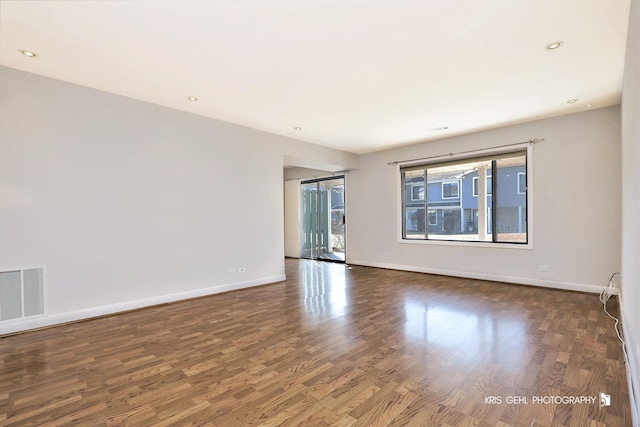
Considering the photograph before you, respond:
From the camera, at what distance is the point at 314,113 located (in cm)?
445

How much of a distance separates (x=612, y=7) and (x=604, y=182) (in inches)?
122

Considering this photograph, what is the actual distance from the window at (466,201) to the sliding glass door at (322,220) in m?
2.32

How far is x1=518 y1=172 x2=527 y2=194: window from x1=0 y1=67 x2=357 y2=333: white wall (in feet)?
14.7

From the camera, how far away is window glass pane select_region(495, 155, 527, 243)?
516 cm

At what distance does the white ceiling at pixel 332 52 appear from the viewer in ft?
7.34

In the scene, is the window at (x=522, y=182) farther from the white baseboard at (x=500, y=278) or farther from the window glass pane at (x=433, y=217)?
the window glass pane at (x=433, y=217)

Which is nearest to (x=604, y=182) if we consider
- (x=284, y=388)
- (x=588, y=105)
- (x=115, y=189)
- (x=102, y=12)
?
(x=588, y=105)

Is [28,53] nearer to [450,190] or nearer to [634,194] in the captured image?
[634,194]

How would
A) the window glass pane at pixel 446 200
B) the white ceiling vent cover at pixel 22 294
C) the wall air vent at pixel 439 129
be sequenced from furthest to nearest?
the window glass pane at pixel 446 200 < the wall air vent at pixel 439 129 < the white ceiling vent cover at pixel 22 294

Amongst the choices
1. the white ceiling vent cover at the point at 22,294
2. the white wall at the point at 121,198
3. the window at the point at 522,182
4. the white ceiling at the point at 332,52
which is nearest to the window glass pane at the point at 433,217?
the window at the point at 522,182

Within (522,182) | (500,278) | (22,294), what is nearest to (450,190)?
(522,182)

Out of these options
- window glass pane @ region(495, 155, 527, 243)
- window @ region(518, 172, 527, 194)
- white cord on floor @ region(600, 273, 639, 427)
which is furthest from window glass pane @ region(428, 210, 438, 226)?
white cord on floor @ region(600, 273, 639, 427)

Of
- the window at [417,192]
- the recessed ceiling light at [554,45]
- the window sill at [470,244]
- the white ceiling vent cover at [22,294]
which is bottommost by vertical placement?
the white ceiling vent cover at [22,294]

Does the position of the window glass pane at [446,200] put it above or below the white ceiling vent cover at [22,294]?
above
